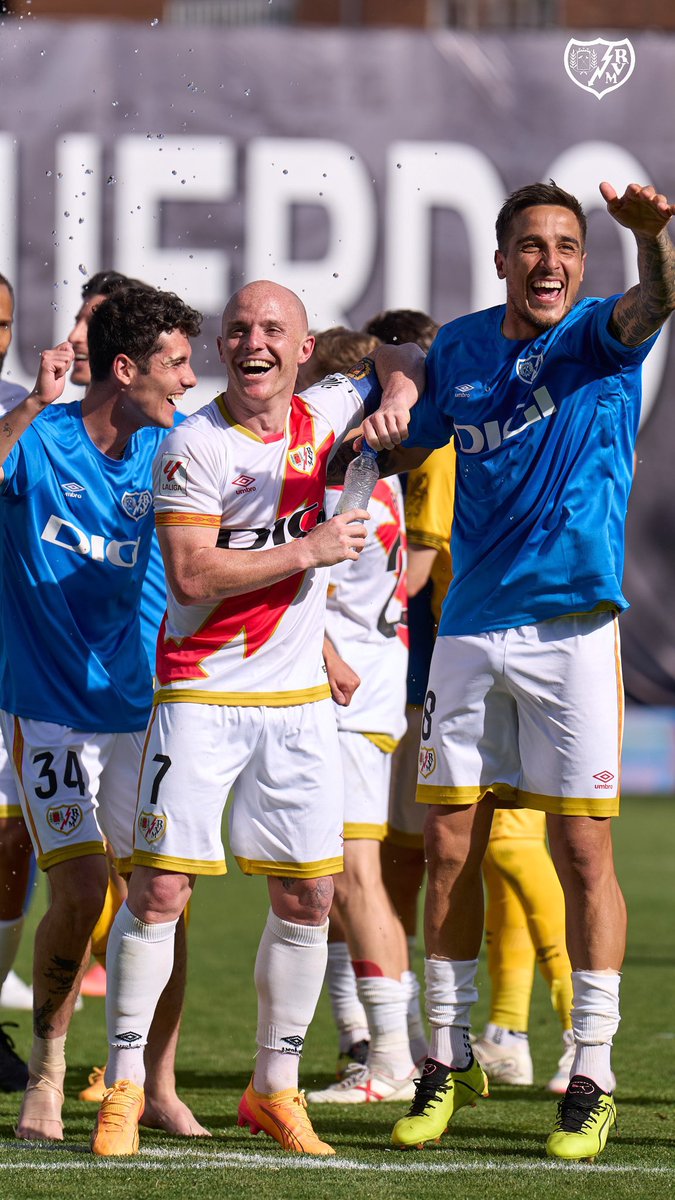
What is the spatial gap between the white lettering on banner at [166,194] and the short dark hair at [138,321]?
382 inches

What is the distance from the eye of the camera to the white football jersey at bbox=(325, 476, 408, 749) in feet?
18.6

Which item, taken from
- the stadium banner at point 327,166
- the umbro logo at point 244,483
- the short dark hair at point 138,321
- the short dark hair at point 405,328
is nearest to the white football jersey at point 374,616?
the short dark hair at point 405,328

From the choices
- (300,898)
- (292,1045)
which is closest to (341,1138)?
(292,1045)

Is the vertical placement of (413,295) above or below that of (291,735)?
above

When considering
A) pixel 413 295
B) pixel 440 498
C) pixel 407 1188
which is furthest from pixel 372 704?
pixel 413 295

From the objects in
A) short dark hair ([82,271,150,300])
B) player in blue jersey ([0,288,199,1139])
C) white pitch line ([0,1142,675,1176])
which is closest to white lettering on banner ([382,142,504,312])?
short dark hair ([82,271,150,300])

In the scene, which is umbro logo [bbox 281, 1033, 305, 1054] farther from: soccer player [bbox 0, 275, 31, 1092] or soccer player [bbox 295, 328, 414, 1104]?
soccer player [bbox 0, 275, 31, 1092]

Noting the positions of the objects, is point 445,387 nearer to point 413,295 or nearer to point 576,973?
point 576,973

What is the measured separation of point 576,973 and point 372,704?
1587 millimetres

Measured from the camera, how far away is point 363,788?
559cm

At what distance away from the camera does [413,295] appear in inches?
595

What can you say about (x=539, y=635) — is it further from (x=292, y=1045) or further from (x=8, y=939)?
(x=8, y=939)

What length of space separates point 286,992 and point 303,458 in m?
1.37

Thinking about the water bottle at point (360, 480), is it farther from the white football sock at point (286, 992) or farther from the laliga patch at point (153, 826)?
the white football sock at point (286, 992)
